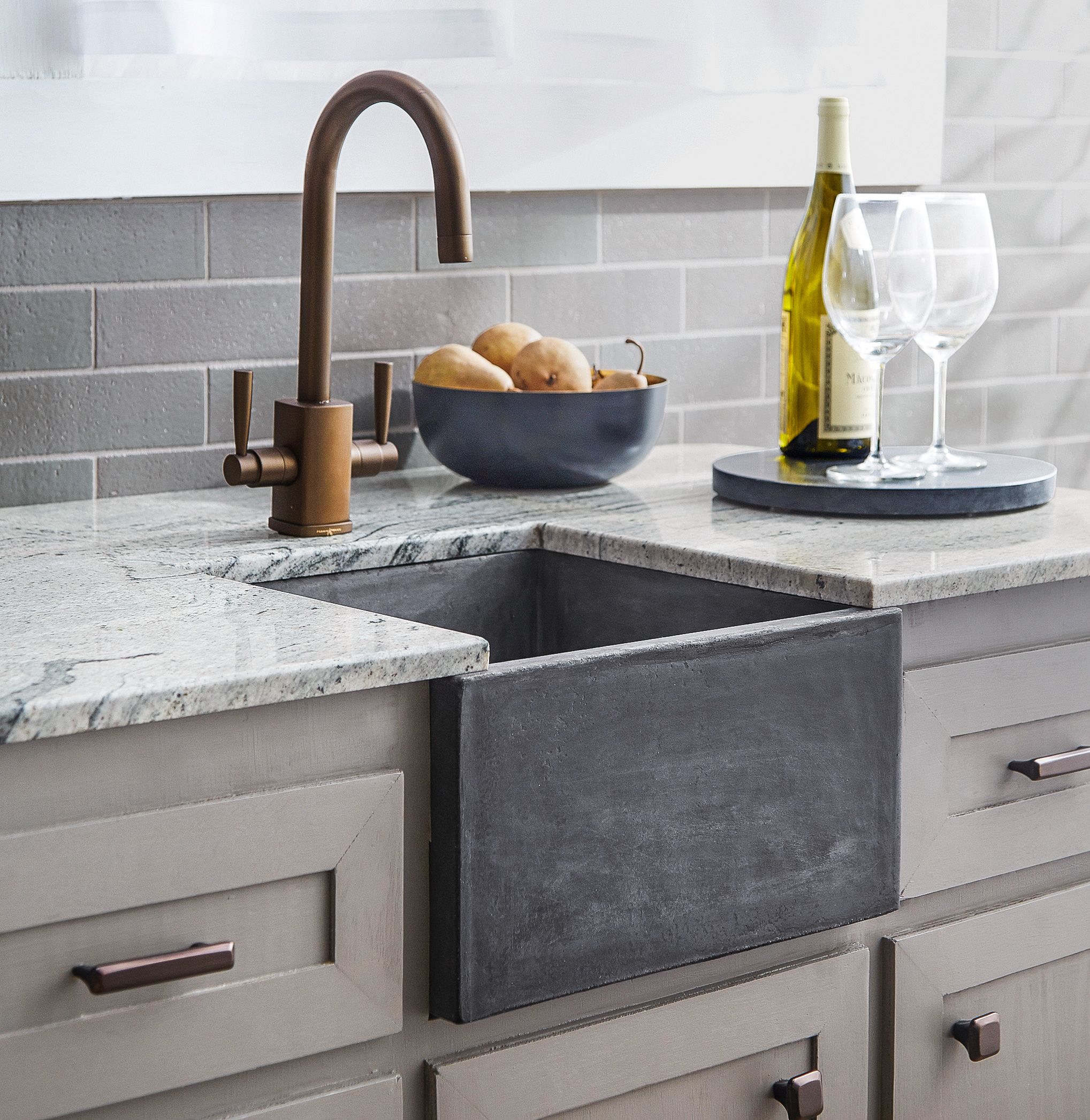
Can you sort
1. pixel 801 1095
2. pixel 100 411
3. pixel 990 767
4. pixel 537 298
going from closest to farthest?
pixel 801 1095 < pixel 990 767 < pixel 100 411 < pixel 537 298

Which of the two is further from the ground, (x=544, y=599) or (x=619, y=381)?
(x=619, y=381)

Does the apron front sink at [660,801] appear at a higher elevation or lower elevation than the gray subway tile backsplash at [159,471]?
lower

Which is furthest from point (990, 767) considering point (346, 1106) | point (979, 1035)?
point (346, 1106)


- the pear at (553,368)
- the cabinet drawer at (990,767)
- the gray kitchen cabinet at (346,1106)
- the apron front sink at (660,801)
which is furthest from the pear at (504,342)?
the gray kitchen cabinet at (346,1106)

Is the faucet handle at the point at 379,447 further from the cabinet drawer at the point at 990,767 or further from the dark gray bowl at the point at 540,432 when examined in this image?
the cabinet drawer at the point at 990,767

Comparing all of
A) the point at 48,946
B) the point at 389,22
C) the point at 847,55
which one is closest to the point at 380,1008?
the point at 48,946

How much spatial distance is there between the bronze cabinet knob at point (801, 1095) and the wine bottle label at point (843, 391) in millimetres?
704

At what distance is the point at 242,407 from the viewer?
130 centimetres

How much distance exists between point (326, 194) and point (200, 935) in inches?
27.9

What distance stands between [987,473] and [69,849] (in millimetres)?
1005

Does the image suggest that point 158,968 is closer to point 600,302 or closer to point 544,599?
point 544,599

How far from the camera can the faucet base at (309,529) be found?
4.35ft

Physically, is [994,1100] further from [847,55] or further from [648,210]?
[847,55]

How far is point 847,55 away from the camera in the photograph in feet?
6.52
